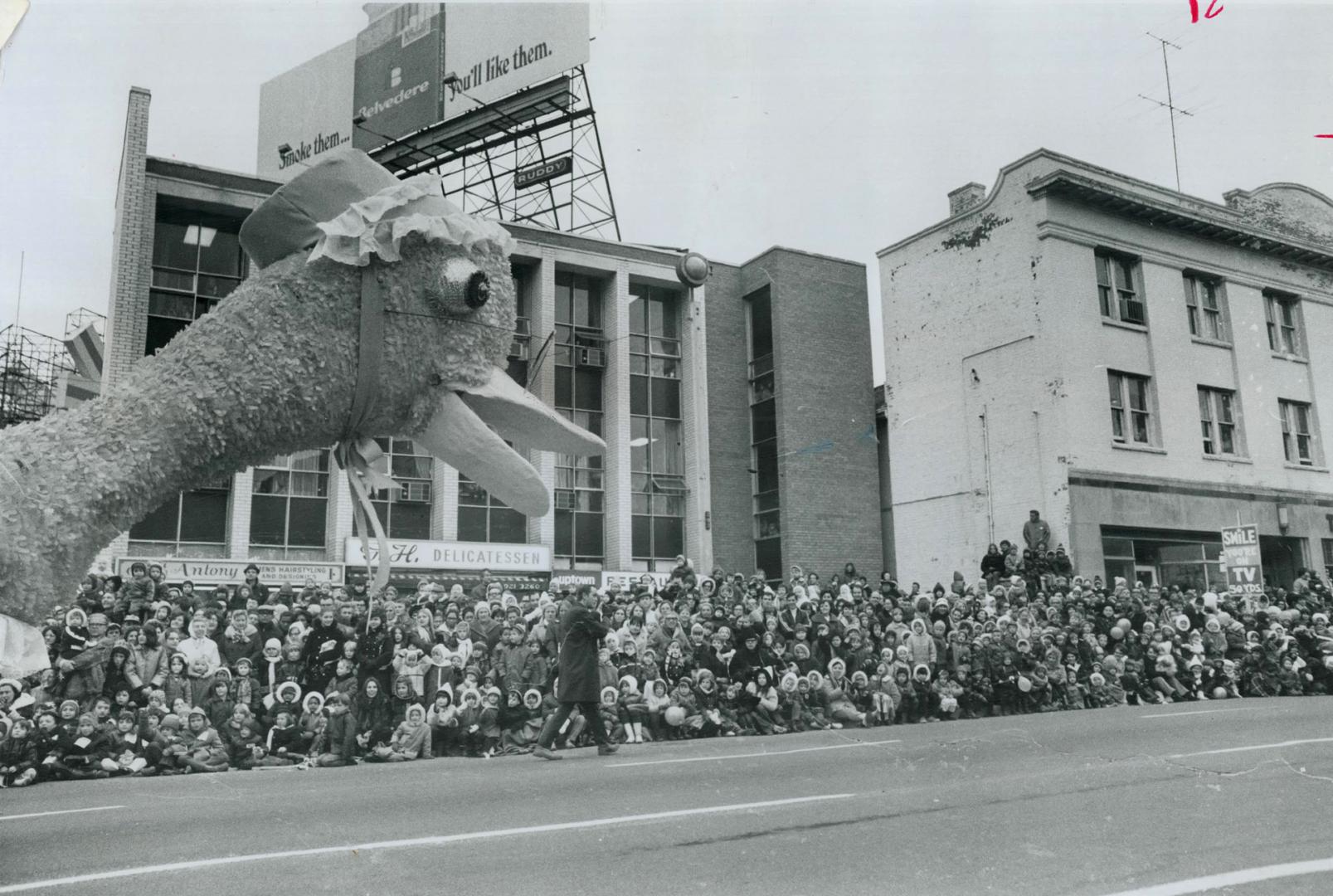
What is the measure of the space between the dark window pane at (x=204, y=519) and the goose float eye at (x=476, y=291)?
1411 cm

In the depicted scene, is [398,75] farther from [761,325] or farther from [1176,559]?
[1176,559]

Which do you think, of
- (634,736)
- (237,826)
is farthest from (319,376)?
(634,736)

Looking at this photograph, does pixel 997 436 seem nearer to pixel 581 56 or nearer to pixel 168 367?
pixel 581 56

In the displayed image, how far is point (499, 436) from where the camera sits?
2072 millimetres

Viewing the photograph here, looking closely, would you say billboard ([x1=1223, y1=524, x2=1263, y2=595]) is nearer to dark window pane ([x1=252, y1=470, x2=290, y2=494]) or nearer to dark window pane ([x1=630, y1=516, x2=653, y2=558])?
dark window pane ([x1=630, y1=516, x2=653, y2=558])

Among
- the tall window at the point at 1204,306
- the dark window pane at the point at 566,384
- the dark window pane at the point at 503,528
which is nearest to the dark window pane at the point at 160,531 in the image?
the dark window pane at the point at 503,528

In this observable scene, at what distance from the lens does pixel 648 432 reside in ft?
64.0

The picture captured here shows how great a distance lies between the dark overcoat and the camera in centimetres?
816

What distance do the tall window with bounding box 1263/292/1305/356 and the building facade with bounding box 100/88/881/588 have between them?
8.08m

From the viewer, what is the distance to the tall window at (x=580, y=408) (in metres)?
18.3

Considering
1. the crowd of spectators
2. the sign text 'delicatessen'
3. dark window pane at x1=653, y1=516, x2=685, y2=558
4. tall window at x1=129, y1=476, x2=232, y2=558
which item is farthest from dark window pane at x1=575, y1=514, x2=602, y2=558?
tall window at x1=129, y1=476, x2=232, y2=558

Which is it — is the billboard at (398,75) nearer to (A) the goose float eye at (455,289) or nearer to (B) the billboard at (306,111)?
(B) the billboard at (306,111)

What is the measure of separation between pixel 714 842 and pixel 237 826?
2.54 metres

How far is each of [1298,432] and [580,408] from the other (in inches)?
483
